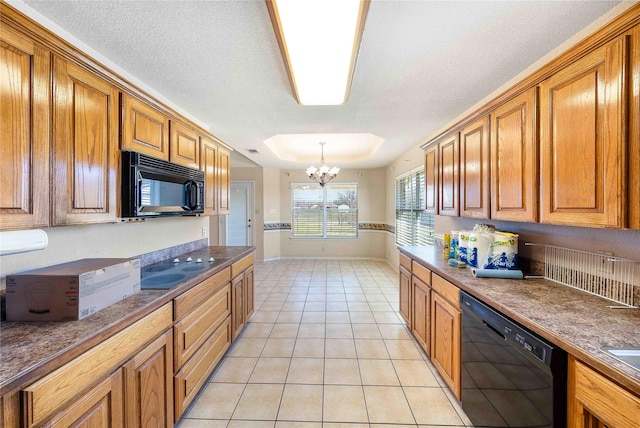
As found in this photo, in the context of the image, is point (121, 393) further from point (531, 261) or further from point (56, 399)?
point (531, 261)

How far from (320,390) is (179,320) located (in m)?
1.17

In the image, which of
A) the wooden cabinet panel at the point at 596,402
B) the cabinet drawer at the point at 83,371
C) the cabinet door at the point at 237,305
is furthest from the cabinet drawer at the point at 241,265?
the wooden cabinet panel at the point at 596,402

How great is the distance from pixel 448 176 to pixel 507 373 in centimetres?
181

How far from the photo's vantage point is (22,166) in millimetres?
1121

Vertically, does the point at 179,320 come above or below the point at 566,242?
below

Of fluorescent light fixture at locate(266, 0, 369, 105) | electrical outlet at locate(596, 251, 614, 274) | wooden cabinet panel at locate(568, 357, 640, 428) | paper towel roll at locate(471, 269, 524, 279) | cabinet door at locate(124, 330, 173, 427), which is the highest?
fluorescent light fixture at locate(266, 0, 369, 105)

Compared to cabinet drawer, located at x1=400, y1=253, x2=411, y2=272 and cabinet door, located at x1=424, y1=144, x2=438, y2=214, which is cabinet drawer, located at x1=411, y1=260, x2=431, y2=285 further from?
cabinet door, located at x1=424, y1=144, x2=438, y2=214

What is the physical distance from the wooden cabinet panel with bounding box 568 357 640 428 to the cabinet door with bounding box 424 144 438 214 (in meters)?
2.07

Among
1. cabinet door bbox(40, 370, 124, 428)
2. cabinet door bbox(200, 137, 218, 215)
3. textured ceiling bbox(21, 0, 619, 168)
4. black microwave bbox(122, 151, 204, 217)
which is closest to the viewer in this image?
cabinet door bbox(40, 370, 124, 428)

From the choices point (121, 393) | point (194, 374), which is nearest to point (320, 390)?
point (194, 374)

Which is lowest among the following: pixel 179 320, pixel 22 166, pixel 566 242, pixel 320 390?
pixel 320 390

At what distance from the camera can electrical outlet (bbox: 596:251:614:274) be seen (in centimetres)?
139

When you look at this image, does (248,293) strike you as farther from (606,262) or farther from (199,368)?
(606,262)

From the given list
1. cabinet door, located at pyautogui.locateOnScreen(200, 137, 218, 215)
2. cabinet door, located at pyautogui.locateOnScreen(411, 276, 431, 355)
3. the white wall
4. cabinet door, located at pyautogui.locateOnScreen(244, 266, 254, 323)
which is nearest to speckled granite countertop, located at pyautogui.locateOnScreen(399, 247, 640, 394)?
cabinet door, located at pyautogui.locateOnScreen(411, 276, 431, 355)
